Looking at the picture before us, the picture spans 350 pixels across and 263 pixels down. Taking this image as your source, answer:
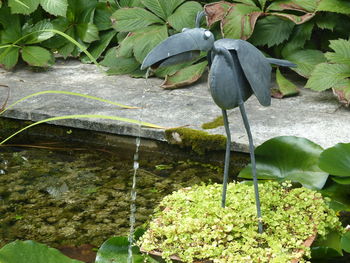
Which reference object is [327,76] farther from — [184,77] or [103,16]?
[103,16]

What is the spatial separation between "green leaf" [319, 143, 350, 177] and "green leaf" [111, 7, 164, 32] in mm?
2211

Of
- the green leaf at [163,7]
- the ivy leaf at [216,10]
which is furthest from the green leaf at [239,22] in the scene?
the green leaf at [163,7]

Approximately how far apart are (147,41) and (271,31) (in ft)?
2.81

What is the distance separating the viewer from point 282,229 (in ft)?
7.79

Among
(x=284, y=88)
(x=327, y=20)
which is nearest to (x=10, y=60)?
(x=284, y=88)

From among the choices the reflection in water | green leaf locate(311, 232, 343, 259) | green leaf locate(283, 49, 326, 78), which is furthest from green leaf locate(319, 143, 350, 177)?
green leaf locate(283, 49, 326, 78)

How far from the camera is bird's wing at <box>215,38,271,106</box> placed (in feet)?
7.08

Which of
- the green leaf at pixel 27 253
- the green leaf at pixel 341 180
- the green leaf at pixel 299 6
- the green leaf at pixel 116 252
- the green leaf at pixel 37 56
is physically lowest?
the green leaf at pixel 37 56

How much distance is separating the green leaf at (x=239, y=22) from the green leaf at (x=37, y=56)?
137 centimetres

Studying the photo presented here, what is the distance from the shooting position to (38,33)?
4.94 metres

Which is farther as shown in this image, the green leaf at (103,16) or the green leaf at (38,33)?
the green leaf at (103,16)

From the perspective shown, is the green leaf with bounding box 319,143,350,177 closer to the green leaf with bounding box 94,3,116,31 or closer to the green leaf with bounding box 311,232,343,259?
the green leaf with bounding box 311,232,343,259

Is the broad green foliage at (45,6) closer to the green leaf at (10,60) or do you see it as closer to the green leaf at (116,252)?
the green leaf at (10,60)

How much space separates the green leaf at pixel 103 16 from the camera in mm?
5105
